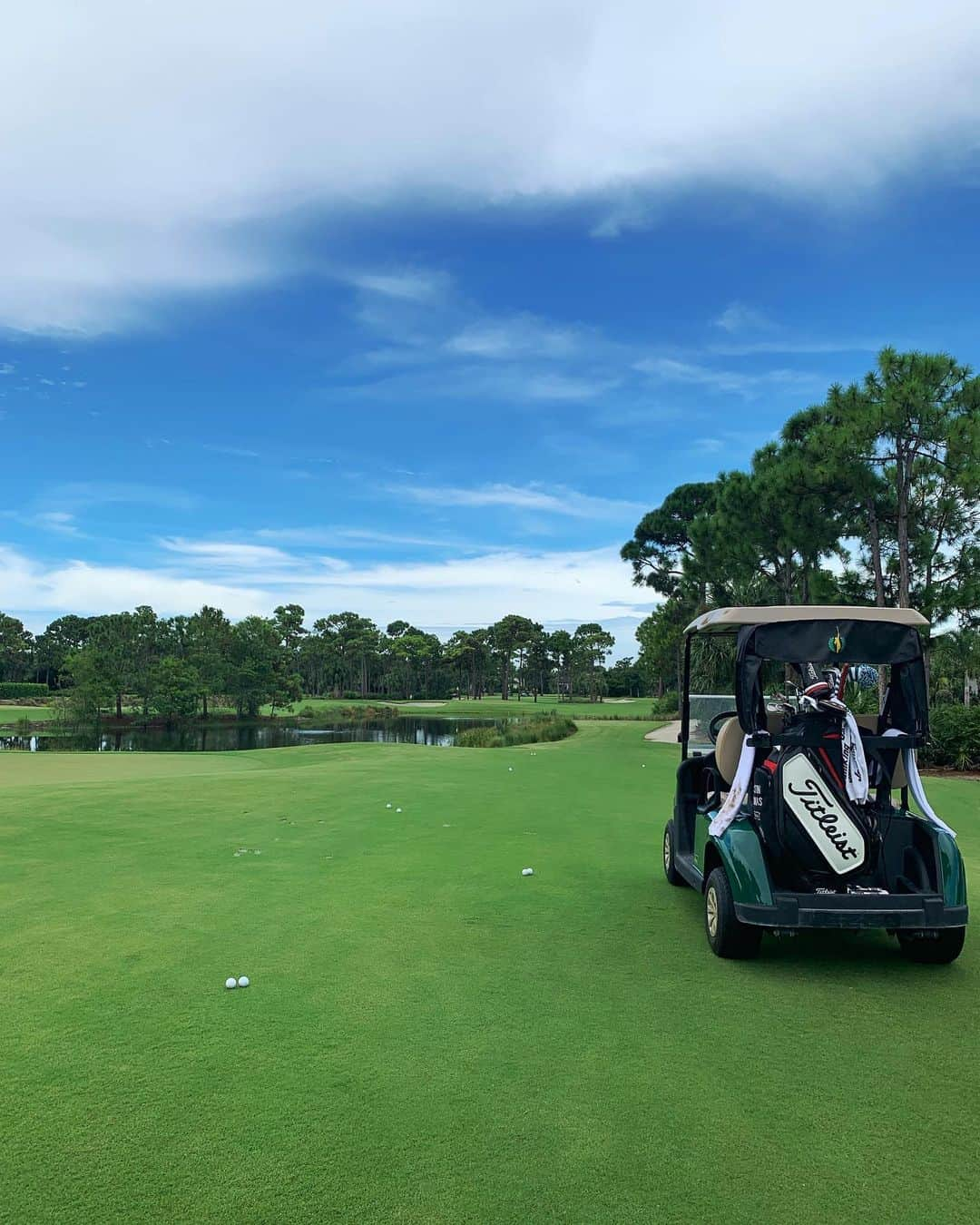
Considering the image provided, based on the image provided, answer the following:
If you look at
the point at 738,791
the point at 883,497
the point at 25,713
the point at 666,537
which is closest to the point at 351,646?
the point at 25,713

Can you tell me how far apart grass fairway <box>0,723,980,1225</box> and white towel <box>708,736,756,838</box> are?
31.4 inches

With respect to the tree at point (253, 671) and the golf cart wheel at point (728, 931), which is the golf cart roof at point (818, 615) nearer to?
the golf cart wheel at point (728, 931)

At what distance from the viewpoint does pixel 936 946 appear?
4723 millimetres

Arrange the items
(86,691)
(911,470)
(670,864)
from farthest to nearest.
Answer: (86,691)
(911,470)
(670,864)

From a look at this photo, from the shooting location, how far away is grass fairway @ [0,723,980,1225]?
103 inches

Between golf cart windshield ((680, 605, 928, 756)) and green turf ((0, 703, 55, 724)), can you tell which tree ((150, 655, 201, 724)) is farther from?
golf cart windshield ((680, 605, 928, 756))

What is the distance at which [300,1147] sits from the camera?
283 centimetres

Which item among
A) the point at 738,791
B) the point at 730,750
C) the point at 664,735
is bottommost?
the point at 664,735

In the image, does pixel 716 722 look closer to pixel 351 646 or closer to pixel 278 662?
pixel 278 662

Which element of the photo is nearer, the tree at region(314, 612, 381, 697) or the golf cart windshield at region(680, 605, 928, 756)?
the golf cart windshield at region(680, 605, 928, 756)

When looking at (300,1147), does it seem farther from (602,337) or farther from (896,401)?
(602,337)

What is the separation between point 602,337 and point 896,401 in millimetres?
9010

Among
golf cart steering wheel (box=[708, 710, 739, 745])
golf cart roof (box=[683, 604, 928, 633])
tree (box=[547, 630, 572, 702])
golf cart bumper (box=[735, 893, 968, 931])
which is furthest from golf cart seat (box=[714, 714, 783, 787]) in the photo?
tree (box=[547, 630, 572, 702])

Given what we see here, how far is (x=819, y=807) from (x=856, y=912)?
1.92 feet
